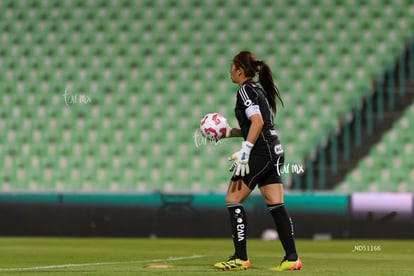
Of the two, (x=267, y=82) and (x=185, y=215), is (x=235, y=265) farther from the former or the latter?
(x=185, y=215)

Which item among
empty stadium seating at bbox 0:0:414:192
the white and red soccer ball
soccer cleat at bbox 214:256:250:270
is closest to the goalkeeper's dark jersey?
the white and red soccer ball

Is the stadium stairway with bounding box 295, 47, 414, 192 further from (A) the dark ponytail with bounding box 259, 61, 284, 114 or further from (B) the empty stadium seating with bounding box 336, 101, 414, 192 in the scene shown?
(A) the dark ponytail with bounding box 259, 61, 284, 114

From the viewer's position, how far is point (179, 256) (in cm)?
967

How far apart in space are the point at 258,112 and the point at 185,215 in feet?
25.9

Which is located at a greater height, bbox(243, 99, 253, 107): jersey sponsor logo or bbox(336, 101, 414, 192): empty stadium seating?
bbox(243, 99, 253, 107): jersey sponsor logo

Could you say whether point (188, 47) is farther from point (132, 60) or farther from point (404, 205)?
point (404, 205)

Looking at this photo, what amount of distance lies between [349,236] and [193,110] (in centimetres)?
423

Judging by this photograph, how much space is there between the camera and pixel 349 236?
14164 millimetres

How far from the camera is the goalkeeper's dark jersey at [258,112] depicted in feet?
22.6

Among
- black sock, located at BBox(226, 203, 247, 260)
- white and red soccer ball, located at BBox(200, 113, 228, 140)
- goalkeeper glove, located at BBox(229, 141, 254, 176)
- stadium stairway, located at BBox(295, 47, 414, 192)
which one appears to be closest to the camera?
goalkeeper glove, located at BBox(229, 141, 254, 176)

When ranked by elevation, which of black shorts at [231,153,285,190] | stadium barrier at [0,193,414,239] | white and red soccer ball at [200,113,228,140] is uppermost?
white and red soccer ball at [200,113,228,140]

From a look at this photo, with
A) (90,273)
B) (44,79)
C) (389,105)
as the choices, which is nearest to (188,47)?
(44,79)

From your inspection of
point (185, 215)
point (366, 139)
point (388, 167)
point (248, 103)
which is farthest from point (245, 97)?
point (366, 139)

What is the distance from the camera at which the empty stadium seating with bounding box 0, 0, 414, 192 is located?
16.5 meters
